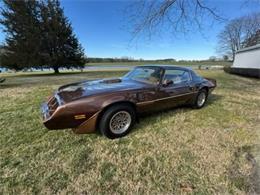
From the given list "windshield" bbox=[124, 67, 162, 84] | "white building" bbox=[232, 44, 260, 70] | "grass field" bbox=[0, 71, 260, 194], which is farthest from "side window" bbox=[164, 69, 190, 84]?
"white building" bbox=[232, 44, 260, 70]

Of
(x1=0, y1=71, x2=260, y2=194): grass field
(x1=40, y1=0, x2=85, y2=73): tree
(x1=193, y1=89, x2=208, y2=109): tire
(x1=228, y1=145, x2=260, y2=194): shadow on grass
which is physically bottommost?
(x1=228, y1=145, x2=260, y2=194): shadow on grass

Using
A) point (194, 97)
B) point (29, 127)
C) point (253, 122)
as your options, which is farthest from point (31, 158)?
point (253, 122)

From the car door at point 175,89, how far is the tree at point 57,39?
731 inches

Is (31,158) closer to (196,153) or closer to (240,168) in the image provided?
(196,153)

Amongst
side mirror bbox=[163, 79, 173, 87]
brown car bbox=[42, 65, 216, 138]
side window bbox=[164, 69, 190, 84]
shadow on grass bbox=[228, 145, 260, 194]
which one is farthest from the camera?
side window bbox=[164, 69, 190, 84]

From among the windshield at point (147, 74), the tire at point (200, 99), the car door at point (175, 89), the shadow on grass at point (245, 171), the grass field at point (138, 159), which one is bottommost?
the shadow on grass at point (245, 171)

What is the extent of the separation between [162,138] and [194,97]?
212 cm

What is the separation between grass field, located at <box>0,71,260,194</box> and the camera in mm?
2076

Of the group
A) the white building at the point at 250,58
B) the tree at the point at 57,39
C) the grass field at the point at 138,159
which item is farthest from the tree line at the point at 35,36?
the white building at the point at 250,58

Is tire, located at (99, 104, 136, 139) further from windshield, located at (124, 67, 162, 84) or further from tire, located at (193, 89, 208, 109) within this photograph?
tire, located at (193, 89, 208, 109)

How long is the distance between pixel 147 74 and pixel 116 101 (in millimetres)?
1422

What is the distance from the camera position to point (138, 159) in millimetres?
2572

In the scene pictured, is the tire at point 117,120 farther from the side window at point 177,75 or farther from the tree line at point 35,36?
the tree line at point 35,36

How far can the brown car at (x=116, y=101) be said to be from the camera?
2.72m
